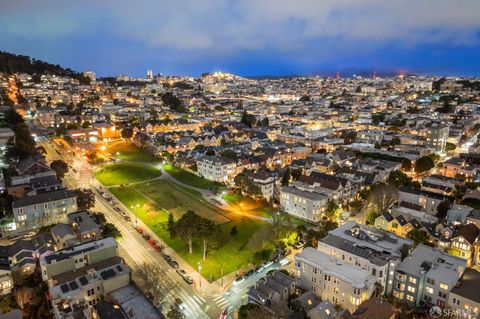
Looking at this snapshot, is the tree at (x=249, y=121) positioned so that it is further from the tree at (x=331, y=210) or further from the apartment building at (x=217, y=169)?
the tree at (x=331, y=210)

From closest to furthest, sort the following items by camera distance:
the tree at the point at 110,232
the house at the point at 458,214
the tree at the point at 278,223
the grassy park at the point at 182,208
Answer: the grassy park at the point at 182,208 < the tree at the point at 110,232 < the tree at the point at 278,223 < the house at the point at 458,214

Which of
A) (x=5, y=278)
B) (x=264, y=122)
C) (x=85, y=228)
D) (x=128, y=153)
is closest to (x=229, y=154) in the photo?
(x=128, y=153)

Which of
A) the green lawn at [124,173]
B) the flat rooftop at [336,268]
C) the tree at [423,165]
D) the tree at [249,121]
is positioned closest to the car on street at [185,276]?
the flat rooftop at [336,268]

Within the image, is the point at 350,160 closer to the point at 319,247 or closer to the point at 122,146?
the point at 319,247

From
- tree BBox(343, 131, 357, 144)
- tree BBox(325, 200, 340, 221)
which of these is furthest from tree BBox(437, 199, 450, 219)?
tree BBox(343, 131, 357, 144)

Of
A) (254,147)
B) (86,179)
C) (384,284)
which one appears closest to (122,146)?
(86,179)

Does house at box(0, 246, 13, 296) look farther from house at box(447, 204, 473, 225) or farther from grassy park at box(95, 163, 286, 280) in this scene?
house at box(447, 204, 473, 225)
